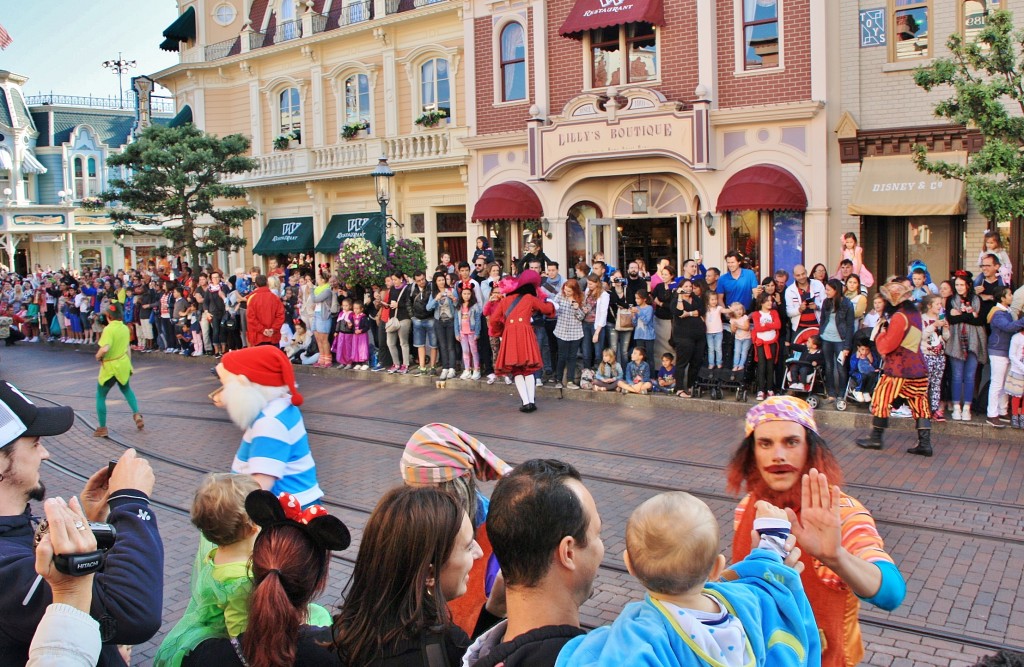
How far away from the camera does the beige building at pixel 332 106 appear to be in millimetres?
23562

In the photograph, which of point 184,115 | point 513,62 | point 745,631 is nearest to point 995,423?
point 745,631

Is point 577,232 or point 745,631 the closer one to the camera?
point 745,631

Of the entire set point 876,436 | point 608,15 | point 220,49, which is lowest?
point 876,436

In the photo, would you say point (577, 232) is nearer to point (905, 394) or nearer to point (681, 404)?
point (681, 404)

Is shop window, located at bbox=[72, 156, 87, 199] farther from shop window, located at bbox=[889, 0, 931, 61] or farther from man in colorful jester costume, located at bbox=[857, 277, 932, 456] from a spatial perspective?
man in colorful jester costume, located at bbox=[857, 277, 932, 456]

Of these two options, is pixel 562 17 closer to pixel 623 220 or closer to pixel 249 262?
pixel 623 220

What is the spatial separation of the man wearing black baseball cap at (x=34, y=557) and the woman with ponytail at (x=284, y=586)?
0.30m

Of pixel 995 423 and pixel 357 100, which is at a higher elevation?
pixel 357 100

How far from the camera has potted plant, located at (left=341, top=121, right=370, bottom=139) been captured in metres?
25.0

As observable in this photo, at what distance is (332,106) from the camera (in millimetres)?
25969

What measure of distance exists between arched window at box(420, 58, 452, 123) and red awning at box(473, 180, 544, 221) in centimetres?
384

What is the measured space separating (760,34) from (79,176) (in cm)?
4188

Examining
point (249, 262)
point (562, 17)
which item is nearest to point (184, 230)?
point (249, 262)

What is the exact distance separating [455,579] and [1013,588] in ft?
15.3
